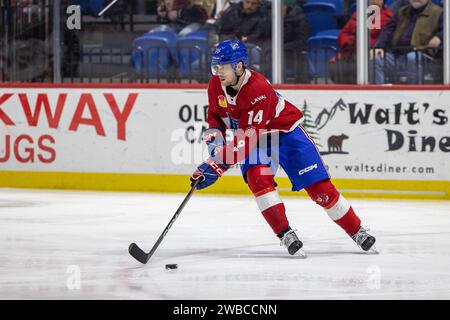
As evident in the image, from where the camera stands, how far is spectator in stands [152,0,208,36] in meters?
9.54

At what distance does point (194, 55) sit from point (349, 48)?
1199mm

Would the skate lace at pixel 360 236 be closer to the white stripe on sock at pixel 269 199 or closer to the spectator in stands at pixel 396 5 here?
the white stripe on sock at pixel 269 199

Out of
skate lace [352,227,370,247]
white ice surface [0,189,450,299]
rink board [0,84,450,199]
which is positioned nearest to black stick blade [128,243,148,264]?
white ice surface [0,189,450,299]

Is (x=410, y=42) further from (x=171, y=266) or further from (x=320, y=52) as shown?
(x=171, y=266)

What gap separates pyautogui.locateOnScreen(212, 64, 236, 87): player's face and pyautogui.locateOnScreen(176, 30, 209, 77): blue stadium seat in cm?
328

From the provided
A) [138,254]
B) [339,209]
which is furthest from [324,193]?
[138,254]

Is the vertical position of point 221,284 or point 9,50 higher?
point 9,50

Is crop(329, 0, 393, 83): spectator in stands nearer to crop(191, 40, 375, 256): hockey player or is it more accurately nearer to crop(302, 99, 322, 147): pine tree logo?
crop(302, 99, 322, 147): pine tree logo

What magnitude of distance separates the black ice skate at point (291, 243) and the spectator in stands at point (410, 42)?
3061mm

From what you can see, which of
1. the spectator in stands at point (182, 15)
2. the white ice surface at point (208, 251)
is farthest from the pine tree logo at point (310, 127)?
the spectator in stands at point (182, 15)
